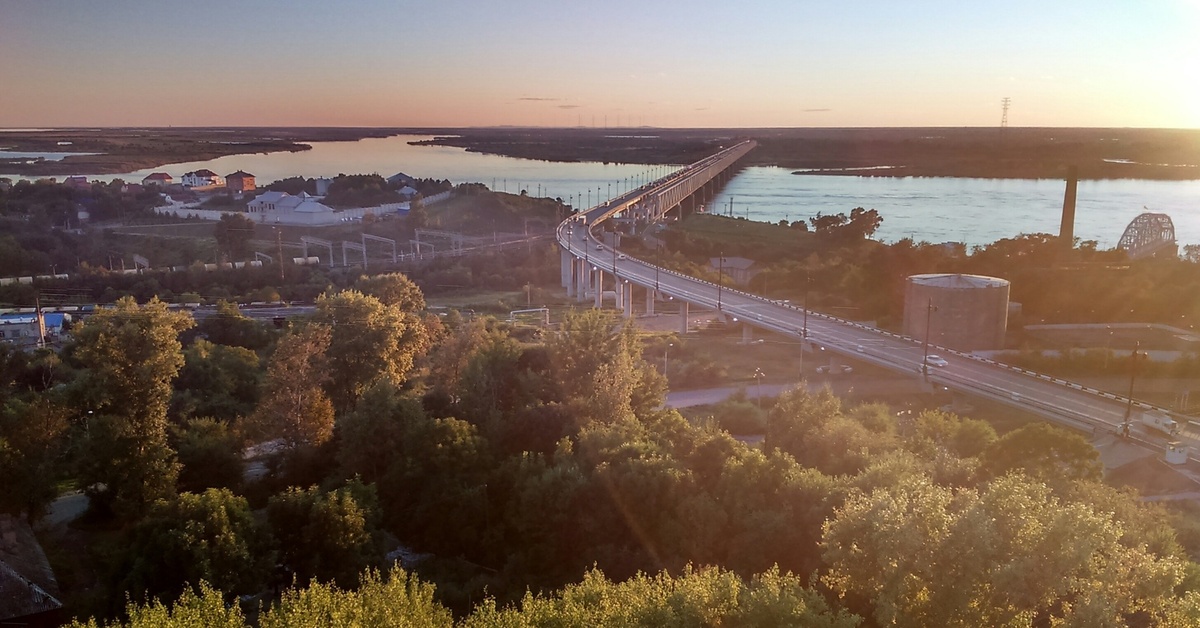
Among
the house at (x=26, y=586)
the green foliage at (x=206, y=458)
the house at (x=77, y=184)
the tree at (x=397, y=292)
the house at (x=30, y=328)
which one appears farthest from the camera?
the house at (x=77, y=184)

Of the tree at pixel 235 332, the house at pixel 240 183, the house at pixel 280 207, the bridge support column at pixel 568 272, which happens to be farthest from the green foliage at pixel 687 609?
the house at pixel 240 183

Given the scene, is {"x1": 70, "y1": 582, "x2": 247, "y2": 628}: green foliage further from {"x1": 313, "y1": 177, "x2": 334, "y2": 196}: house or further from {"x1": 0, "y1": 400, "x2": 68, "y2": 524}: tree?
{"x1": 313, "y1": 177, "x2": 334, "y2": 196}: house

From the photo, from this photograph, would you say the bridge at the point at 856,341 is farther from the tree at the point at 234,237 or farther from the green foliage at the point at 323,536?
the tree at the point at 234,237

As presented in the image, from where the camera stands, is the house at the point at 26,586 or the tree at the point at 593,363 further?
the tree at the point at 593,363

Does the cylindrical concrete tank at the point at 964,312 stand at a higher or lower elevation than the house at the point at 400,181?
lower

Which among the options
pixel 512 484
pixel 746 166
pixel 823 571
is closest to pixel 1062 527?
pixel 823 571

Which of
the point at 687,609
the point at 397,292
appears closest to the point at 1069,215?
the point at 397,292
